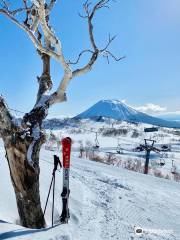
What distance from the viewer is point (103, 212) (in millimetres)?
7590

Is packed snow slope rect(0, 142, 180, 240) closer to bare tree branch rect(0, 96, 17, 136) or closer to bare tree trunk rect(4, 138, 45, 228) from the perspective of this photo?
bare tree trunk rect(4, 138, 45, 228)

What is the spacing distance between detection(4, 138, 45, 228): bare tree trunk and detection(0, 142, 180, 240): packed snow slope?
37 cm

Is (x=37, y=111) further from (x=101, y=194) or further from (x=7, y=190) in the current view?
(x=101, y=194)

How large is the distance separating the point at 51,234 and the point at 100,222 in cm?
165

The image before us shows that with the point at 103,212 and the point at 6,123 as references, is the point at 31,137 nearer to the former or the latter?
the point at 6,123

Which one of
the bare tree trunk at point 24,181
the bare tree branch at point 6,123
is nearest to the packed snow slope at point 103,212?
the bare tree trunk at point 24,181

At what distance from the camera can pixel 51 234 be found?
17.6 ft

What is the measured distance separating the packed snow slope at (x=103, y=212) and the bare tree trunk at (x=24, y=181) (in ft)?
A: 1.20

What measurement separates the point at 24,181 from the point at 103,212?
2314 mm

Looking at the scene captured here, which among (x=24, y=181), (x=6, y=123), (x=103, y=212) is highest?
(x=6, y=123)

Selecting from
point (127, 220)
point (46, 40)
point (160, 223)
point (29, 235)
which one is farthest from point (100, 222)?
point (46, 40)

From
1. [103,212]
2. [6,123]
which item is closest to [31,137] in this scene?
[6,123]

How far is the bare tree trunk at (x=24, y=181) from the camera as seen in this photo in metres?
6.00

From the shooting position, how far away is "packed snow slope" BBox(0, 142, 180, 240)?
18.6 ft
